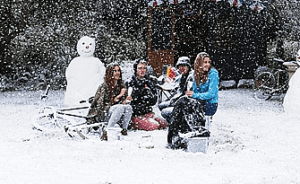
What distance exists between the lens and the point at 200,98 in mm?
5812

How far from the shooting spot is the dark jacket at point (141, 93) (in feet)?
22.2

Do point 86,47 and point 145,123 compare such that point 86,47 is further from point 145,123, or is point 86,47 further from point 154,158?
point 154,158

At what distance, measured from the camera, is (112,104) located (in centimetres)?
641

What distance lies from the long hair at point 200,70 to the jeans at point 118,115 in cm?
127

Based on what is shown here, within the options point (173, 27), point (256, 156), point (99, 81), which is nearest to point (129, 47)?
point (173, 27)

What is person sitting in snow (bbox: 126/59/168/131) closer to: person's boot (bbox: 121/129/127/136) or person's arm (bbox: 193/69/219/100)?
person's boot (bbox: 121/129/127/136)

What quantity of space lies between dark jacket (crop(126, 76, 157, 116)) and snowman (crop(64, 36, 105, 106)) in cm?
193

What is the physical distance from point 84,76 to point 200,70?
11.5 feet

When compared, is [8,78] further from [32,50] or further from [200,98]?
[200,98]

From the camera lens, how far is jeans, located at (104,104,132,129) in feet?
20.2

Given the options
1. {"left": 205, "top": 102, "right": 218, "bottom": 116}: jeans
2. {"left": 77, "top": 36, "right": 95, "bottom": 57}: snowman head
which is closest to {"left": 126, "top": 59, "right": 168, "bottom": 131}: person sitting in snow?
{"left": 205, "top": 102, "right": 218, "bottom": 116}: jeans

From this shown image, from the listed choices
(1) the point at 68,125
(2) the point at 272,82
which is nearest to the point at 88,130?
(1) the point at 68,125

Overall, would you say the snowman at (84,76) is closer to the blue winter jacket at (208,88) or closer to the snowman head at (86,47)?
the snowman head at (86,47)

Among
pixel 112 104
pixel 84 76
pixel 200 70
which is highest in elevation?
pixel 200 70
